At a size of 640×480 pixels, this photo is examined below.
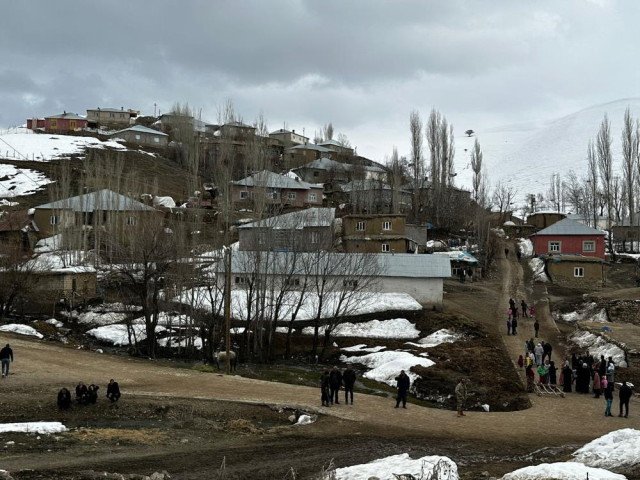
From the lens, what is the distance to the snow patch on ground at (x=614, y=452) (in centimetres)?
1391

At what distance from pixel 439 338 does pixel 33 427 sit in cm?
2599

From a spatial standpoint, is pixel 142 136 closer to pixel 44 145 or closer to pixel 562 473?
pixel 44 145

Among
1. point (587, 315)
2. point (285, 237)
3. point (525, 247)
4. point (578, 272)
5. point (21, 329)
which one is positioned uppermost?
point (525, 247)

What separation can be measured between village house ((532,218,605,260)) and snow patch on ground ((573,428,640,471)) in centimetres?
4756

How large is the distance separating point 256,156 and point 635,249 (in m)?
47.7

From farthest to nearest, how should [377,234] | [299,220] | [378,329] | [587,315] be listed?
1. [377,234]
2. [299,220]
3. [587,315]
4. [378,329]

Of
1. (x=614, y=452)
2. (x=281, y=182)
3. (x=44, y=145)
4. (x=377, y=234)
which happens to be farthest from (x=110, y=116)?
(x=614, y=452)

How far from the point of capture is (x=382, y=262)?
4447 centimetres

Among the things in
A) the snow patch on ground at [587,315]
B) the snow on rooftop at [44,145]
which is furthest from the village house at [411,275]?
the snow on rooftop at [44,145]

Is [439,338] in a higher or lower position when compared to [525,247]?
lower

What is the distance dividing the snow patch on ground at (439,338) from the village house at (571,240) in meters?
27.5

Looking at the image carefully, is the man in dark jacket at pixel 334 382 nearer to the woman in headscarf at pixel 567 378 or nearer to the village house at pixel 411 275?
the woman in headscarf at pixel 567 378

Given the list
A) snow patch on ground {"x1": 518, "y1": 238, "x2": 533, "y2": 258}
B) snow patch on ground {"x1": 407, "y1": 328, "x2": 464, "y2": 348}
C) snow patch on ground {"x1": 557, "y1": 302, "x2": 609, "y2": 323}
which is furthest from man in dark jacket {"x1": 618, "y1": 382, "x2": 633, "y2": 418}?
snow patch on ground {"x1": 518, "y1": 238, "x2": 533, "y2": 258}

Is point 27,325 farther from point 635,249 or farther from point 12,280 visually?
point 635,249
